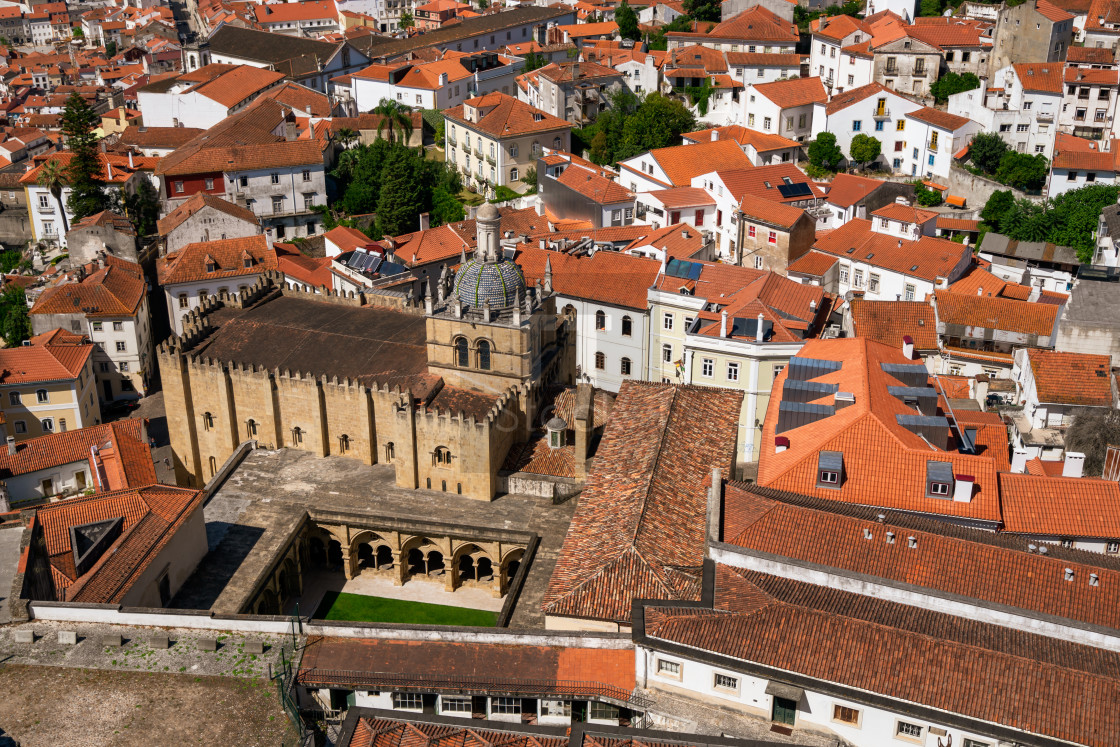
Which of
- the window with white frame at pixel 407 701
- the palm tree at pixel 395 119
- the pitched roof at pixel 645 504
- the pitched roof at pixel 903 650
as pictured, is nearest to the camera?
the pitched roof at pixel 903 650

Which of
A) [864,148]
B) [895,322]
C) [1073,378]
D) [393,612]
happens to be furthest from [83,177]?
[1073,378]

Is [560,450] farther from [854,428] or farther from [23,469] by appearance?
[23,469]

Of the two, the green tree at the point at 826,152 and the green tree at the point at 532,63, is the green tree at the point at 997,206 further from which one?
the green tree at the point at 532,63

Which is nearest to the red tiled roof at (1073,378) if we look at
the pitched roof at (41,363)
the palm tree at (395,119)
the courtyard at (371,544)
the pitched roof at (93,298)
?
the courtyard at (371,544)

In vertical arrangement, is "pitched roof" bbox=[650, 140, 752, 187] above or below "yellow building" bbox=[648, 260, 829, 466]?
above

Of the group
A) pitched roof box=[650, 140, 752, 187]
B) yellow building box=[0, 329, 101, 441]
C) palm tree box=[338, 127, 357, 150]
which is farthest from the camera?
palm tree box=[338, 127, 357, 150]

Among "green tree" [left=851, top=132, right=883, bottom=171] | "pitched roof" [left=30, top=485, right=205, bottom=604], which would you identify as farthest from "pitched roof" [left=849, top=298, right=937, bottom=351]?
"pitched roof" [left=30, top=485, right=205, bottom=604]

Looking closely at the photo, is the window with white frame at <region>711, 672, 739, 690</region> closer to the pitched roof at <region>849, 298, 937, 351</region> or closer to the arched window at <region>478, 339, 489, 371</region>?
the arched window at <region>478, 339, 489, 371</region>

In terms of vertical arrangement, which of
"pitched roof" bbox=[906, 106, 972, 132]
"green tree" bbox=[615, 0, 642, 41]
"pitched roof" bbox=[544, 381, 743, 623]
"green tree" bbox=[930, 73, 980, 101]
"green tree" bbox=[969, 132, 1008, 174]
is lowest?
"pitched roof" bbox=[544, 381, 743, 623]
